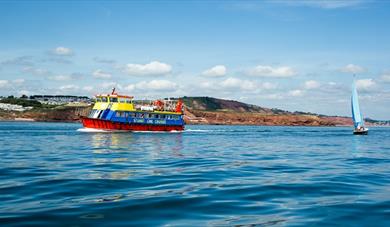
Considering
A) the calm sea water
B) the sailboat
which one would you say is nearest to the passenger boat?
the sailboat

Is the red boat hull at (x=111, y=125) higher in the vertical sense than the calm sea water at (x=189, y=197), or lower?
higher

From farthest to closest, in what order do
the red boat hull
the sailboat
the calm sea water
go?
the sailboat
the red boat hull
the calm sea water

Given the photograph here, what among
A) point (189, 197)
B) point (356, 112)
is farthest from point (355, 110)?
point (189, 197)

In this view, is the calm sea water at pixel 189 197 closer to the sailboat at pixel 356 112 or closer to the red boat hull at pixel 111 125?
the red boat hull at pixel 111 125

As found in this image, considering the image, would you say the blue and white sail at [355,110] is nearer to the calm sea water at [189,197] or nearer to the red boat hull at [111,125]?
the red boat hull at [111,125]

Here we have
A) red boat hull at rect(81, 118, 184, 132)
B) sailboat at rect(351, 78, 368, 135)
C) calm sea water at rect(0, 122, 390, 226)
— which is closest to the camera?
calm sea water at rect(0, 122, 390, 226)

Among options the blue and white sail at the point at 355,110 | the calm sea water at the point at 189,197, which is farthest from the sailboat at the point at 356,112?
the calm sea water at the point at 189,197

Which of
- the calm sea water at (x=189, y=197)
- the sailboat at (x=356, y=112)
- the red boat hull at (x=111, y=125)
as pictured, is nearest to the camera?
the calm sea water at (x=189, y=197)

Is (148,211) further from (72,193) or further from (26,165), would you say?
(26,165)

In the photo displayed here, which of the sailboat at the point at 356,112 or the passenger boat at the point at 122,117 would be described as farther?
the sailboat at the point at 356,112

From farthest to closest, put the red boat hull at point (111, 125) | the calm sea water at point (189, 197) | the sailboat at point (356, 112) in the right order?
the sailboat at point (356, 112) < the red boat hull at point (111, 125) < the calm sea water at point (189, 197)

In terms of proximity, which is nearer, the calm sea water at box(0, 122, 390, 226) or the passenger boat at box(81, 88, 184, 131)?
the calm sea water at box(0, 122, 390, 226)

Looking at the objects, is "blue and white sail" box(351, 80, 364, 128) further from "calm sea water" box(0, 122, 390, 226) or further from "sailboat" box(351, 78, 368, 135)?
"calm sea water" box(0, 122, 390, 226)

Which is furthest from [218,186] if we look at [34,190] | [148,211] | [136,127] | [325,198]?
[136,127]
